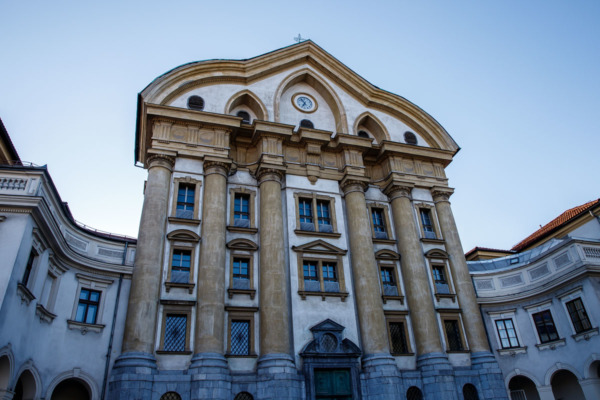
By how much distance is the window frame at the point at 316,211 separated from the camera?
25.1 meters

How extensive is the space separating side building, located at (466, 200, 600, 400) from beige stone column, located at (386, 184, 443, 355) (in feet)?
15.4

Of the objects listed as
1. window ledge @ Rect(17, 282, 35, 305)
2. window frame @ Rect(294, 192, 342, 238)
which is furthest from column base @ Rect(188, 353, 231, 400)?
window frame @ Rect(294, 192, 342, 238)

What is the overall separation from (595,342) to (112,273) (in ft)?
81.4

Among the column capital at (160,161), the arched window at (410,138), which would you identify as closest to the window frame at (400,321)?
the arched window at (410,138)

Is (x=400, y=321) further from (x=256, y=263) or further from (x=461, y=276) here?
(x=256, y=263)

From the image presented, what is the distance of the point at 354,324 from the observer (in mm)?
23312

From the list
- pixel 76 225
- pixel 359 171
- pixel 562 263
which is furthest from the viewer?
pixel 359 171

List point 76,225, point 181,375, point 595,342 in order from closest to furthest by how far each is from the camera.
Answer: point 181,375 < point 76,225 < point 595,342

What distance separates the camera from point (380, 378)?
2141 cm

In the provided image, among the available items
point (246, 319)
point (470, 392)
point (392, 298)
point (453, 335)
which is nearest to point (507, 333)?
point (453, 335)

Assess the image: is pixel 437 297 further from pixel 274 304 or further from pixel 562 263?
pixel 274 304

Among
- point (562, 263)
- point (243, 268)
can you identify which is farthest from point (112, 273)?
point (562, 263)

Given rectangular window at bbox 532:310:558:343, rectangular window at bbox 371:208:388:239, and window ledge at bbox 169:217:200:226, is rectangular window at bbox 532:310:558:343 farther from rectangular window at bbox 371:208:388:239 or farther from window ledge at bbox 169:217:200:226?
window ledge at bbox 169:217:200:226

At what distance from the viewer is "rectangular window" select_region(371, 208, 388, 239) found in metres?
27.5
